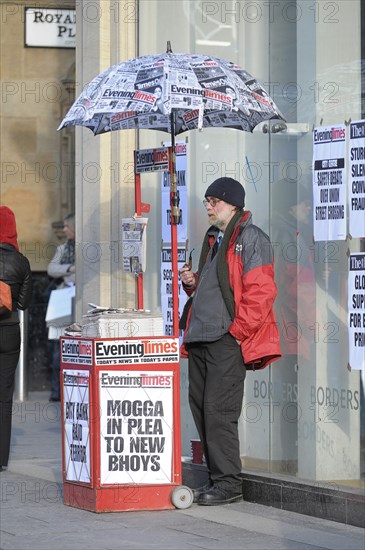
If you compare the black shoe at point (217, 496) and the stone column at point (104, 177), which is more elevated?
the stone column at point (104, 177)

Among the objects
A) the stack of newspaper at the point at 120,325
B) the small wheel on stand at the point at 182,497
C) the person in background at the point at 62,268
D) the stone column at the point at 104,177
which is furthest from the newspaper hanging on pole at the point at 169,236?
the person in background at the point at 62,268

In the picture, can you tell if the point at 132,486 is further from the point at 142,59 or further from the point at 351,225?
the point at 142,59

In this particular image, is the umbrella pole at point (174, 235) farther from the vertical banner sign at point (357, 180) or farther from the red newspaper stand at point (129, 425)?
the vertical banner sign at point (357, 180)

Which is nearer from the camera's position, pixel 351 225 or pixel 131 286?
pixel 351 225

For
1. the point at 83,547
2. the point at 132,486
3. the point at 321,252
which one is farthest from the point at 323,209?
the point at 83,547

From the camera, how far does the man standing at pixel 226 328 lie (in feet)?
26.9

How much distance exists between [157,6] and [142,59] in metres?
2.24

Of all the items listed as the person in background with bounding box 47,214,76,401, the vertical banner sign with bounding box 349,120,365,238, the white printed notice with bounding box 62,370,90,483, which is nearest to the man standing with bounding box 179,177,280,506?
the vertical banner sign with bounding box 349,120,365,238

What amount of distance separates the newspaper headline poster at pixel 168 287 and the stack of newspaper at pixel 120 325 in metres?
1.57

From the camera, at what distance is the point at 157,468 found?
821 centimetres

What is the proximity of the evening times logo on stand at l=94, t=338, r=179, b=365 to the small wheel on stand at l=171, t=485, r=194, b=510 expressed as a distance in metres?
0.73

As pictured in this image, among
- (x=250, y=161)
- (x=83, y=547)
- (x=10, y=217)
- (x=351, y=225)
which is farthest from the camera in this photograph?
(x=10, y=217)

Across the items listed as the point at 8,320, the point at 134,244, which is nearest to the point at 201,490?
the point at 134,244

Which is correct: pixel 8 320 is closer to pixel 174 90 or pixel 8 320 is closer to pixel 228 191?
pixel 228 191
